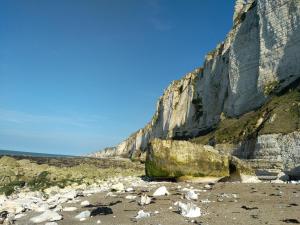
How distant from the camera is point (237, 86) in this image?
5728cm

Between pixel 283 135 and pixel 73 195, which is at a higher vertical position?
pixel 283 135

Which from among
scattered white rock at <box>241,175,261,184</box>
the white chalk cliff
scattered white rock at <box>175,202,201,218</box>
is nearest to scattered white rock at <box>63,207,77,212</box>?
scattered white rock at <box>175,202,201,218</box>

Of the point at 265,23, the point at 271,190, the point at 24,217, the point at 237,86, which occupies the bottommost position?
the point at 24,217

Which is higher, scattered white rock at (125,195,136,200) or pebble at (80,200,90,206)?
scattered white rock at (125,195,136,200)

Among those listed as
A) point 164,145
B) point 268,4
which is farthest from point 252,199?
point 268,4

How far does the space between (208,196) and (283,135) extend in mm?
18121

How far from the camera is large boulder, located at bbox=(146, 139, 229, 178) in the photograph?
64.1ft

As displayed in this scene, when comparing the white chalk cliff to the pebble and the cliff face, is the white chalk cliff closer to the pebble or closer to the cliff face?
the cliff face

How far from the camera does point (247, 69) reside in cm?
5609

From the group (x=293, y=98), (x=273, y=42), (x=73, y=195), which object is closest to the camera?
(x=73, y=195)

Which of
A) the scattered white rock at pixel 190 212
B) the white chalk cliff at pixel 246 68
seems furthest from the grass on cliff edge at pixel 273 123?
the scattered white rock at pixel 190 212

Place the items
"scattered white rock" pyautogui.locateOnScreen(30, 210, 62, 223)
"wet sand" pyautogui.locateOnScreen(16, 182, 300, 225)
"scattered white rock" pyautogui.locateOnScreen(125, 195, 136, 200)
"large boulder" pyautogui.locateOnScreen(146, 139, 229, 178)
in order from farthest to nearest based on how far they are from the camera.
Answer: "large boulder" pyautogui.locateOnScreen(146, 139, 229, 178), "scattered white rock" pyautogui.locateOnScreen(125, 195, 136, 200), "scattered white rock" pyautogui.locateOnScreen(30, 210, 62, 223), "wet sand" pyautogui.locateOnScreen(16, 182, 300, 225)

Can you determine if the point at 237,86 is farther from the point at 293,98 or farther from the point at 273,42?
A: the point at 293,98

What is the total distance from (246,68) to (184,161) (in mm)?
39526
